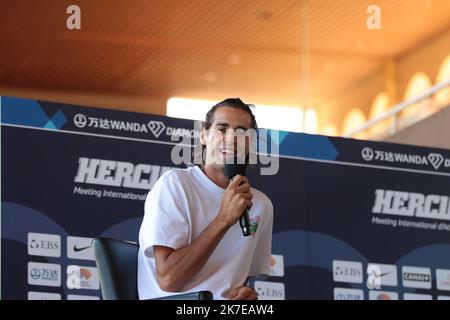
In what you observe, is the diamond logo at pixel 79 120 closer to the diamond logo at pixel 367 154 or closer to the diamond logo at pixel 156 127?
the diamond logo at pixel 156 127

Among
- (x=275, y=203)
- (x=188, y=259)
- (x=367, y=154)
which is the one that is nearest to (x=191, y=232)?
(x=188, y=259)

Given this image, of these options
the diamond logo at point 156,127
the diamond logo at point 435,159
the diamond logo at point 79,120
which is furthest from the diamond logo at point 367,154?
the diamond logo at point 79,120

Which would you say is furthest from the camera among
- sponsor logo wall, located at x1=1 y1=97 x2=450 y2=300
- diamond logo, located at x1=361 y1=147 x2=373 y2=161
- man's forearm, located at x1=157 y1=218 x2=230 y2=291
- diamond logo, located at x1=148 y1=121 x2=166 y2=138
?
diamond logo, located at x1=361 y1=147 x2=373 y2=161

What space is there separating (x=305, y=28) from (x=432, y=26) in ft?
2.97

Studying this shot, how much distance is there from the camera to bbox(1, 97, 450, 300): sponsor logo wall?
17.3 feet

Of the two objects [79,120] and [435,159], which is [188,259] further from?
[435,159]

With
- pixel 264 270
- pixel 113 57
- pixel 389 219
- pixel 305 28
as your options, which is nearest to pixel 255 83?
pixel 305 28

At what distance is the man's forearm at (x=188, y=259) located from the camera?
3.05m

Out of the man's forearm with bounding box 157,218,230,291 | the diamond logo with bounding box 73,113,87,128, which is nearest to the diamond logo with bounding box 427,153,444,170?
the diamond logo with bounding box 73,113,87,128

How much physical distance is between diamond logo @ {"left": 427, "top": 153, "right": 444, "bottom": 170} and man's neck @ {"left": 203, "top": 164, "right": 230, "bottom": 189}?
3.26 m

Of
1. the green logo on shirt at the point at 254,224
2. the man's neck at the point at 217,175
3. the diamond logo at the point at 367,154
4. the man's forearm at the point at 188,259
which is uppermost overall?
the diamond logo at the point at 367,154

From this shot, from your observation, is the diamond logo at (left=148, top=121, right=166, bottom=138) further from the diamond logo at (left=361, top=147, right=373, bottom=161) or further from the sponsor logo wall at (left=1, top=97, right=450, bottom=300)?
the diamond logo at (left=361, top=147, right=373, bottom=161)

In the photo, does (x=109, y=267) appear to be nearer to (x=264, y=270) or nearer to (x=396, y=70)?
(x=264, y=270)

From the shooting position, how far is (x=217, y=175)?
3354mm
